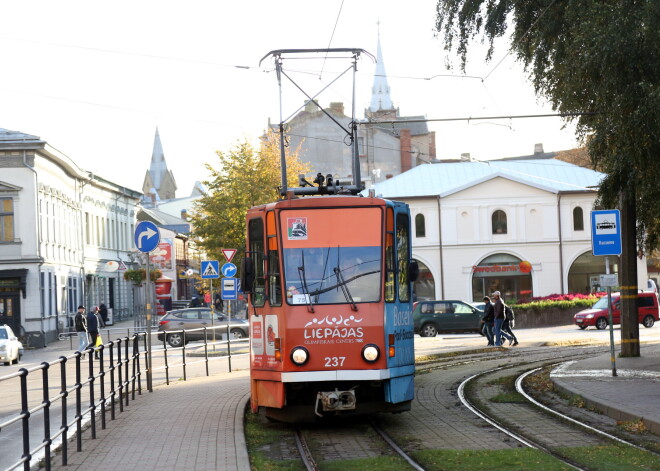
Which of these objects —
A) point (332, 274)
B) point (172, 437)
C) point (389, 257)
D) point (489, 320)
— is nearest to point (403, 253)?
point (389, 257)

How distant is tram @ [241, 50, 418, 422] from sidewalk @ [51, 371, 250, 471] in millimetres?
1020

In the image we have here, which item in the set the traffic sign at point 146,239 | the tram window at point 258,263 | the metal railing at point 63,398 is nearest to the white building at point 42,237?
the traffic sign at point 146,239

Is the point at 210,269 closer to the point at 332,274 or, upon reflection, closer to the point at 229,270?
the point at 229,270

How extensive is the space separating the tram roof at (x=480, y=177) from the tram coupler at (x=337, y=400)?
177 feet

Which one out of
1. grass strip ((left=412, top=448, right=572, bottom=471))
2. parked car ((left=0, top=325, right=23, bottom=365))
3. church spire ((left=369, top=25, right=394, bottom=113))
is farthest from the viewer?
church spire ((left=369, top=25, right=394, bottom=113))

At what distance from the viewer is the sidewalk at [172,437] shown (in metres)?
10.9

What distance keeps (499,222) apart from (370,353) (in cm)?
5672

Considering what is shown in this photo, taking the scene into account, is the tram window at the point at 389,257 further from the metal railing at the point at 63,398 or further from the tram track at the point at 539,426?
the metal railing at the point at 63,398

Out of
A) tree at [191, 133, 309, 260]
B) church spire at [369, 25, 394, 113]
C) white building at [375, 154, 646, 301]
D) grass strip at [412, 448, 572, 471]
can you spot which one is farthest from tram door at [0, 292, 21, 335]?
church spire at [369, 25, 394, 113]

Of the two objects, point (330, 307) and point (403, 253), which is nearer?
point (330, 307)

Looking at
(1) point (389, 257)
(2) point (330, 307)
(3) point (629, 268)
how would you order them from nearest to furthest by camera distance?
1. (2) point (330, 307)
2. (1) point (389, 257)
3. (3) point (629, 268)

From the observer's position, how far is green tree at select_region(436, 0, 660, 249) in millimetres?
17531

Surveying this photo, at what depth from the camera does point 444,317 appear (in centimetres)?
4559

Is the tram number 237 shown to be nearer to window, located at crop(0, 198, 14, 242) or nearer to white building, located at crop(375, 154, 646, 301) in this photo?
window, located at crop(0, 198, 14, 242)
